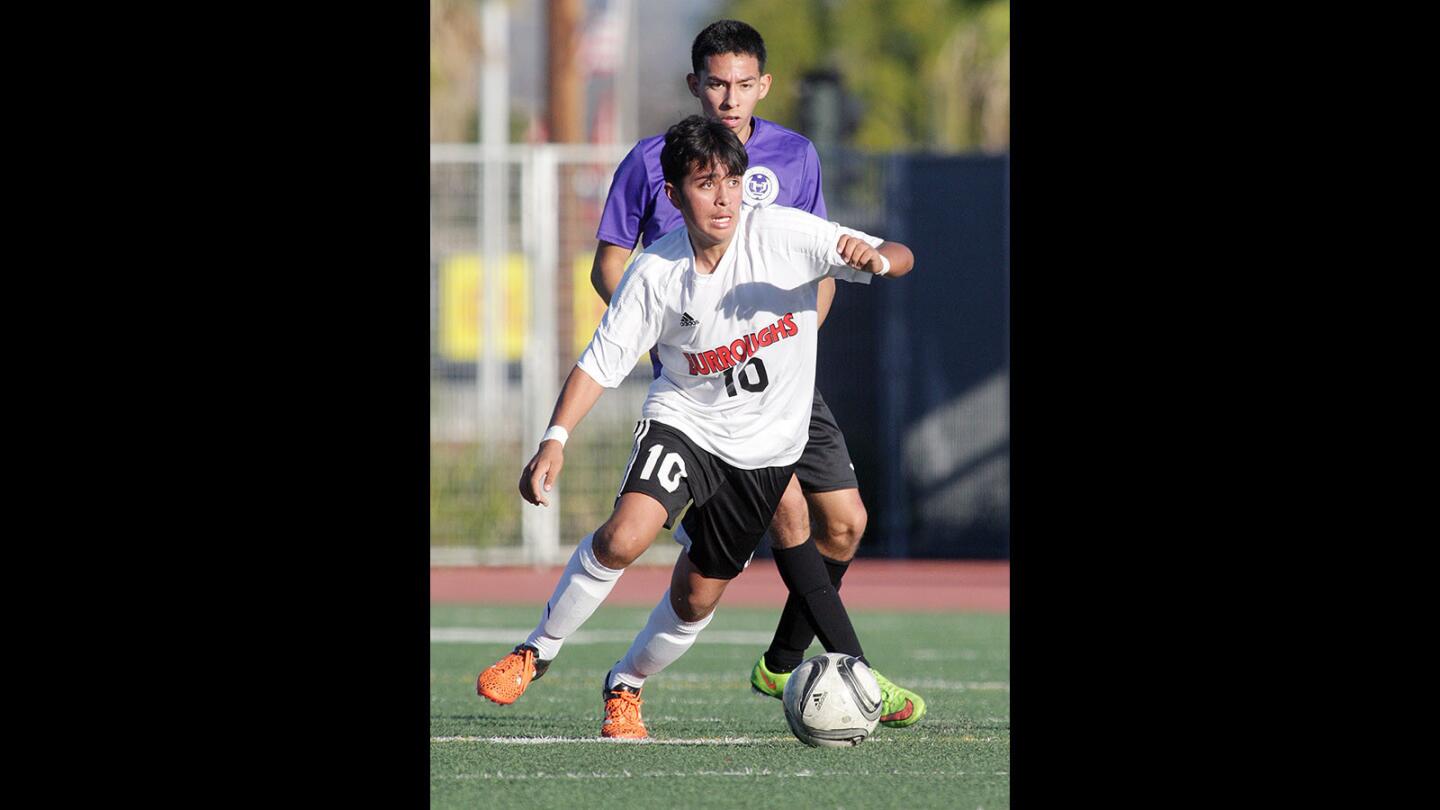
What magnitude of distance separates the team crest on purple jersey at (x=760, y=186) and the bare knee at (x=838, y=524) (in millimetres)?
1093

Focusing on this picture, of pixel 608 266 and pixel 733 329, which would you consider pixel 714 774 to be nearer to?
pixel 733 329

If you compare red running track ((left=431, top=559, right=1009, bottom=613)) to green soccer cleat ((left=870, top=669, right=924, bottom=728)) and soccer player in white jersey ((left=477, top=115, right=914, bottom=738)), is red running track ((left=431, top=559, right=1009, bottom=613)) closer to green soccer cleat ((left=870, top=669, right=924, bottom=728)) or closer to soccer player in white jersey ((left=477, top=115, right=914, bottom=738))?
green soccer cleat ((left=870, top=669, right=924, bottom=728))

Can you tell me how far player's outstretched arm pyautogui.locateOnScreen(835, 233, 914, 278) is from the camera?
20.1 ft

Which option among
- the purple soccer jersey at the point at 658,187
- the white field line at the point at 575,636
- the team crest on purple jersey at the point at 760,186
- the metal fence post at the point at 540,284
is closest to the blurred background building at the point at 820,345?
the metal fence post at the point at 540,284

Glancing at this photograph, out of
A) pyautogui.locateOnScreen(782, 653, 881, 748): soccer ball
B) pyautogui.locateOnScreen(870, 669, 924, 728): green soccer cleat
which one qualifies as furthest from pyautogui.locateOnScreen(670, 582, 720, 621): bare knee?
pyautogui.locateOnScreen(870, 669, 924, 728): green soccer cleat

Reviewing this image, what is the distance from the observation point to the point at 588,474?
53.1 feet

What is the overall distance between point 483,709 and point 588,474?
8470mm

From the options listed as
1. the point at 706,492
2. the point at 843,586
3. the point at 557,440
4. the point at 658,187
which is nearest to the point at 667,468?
the point at 706,492

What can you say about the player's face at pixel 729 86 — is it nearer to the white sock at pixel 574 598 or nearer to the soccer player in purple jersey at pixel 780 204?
the soccer player in purple jersey at pixel 780 204

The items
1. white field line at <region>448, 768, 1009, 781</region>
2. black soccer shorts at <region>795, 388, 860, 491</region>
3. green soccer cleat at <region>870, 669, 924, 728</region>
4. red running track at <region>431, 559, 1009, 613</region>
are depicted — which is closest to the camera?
white field line at <region>448, 768, 1009, 781</region>

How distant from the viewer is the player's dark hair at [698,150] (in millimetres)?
6188
